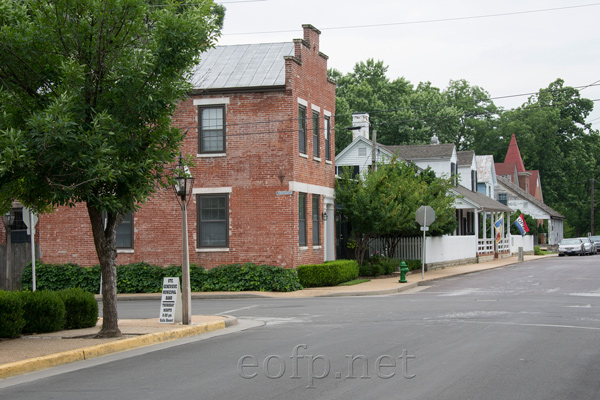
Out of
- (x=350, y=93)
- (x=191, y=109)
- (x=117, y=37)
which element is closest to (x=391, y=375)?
(x=117, y=37)

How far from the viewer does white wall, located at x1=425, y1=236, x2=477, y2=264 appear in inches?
1454

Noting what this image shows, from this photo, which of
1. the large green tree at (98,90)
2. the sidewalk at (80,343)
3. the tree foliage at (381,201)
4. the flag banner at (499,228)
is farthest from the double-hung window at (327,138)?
the flag banner at (499,228)

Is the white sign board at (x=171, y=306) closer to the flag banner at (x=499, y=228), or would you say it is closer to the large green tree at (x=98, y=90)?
the large green tree at (x=98, y=90)

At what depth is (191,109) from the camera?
2627 cm

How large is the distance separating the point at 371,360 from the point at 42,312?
7480 millimetres

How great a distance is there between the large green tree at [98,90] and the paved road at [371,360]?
3.09m

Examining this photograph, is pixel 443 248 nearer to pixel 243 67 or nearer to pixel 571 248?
pixel 243 67

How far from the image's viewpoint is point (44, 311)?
14641 mm

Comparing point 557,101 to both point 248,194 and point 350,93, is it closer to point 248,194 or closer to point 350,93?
point 350,93

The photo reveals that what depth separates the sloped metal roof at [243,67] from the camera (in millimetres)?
26359

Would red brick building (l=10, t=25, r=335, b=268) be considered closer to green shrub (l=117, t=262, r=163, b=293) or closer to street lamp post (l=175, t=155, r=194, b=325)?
green shrub (l=117, t=262, r=163, b=293)

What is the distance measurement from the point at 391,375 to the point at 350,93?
191 feet

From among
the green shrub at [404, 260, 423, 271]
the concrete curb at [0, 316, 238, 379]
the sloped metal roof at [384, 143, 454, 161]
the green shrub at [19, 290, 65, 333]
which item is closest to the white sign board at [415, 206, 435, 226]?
the green shrub at [404, 260, 423, 271]

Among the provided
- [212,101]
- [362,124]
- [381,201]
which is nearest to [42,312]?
[212,101]
